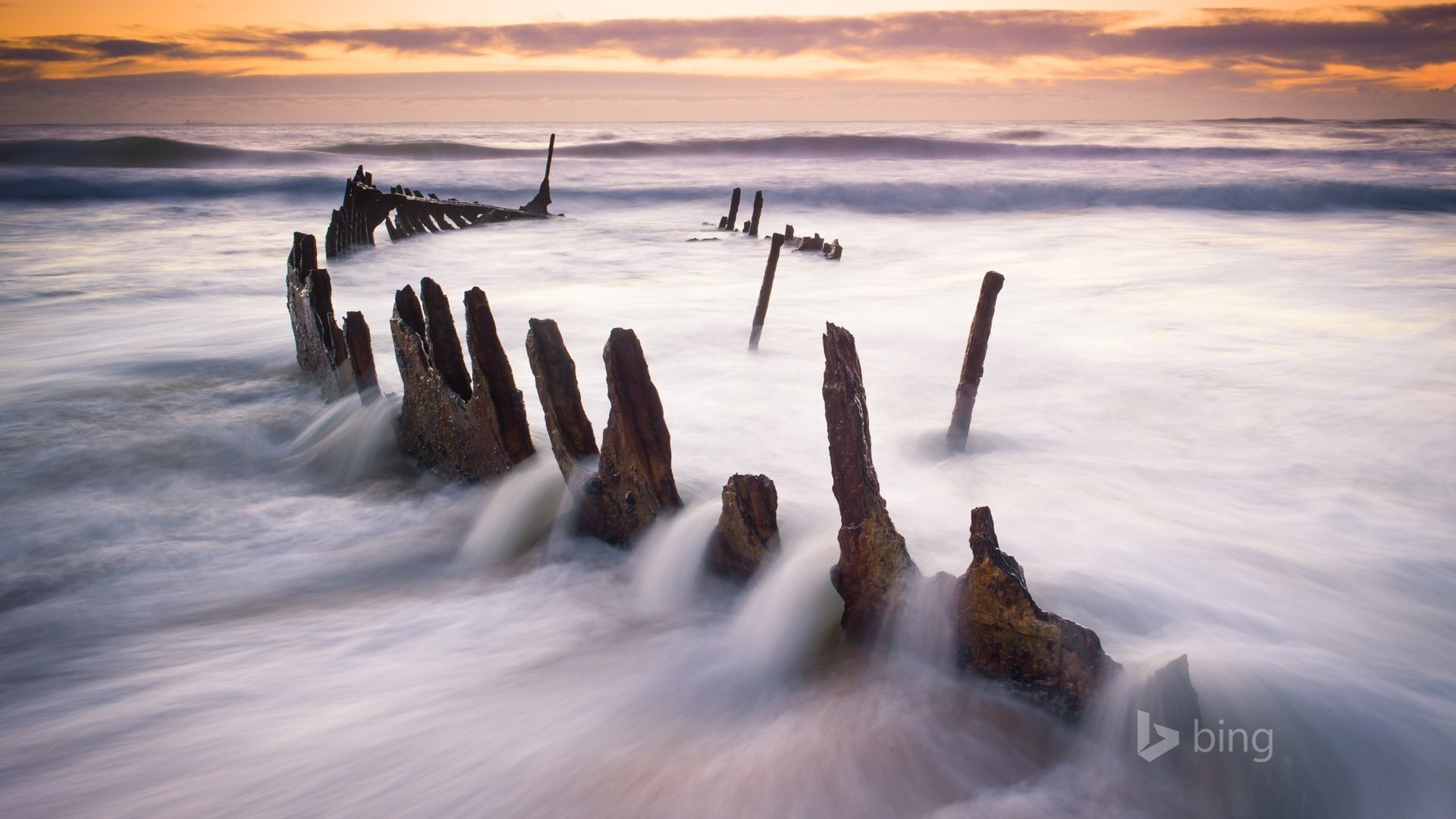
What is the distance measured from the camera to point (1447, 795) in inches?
103

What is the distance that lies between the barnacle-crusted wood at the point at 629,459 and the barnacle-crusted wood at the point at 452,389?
725mm

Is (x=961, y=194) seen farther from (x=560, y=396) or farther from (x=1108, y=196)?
(x=560, y=396)

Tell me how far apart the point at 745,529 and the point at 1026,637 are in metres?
1.28

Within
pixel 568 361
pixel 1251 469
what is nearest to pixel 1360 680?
pixel 1251 469

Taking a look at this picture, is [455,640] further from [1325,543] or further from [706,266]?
[706,266]

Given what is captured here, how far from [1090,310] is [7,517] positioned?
10.7m

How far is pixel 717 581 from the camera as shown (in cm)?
387

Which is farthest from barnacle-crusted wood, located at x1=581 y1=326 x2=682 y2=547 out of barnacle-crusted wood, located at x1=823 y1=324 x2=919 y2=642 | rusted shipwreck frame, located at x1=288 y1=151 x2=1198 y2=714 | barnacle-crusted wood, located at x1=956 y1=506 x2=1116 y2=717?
barnacle-crusted wood, located at x1=956 y1=506 x2=1116 y2=717

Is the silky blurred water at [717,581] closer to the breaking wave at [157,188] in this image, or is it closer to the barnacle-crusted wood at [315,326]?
the barnacle-crusted wood at [315,326]

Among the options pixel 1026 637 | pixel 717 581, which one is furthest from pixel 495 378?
pixel 1026 637

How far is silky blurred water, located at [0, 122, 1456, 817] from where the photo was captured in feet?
9.20

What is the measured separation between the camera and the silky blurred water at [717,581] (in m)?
2.80

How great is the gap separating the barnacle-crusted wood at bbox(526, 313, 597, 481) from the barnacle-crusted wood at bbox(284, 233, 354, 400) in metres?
2.43

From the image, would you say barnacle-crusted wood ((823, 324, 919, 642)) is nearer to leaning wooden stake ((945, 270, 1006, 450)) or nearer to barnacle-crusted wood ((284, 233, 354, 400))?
leaning wooden stake ((945, 270, 1006, 450))
